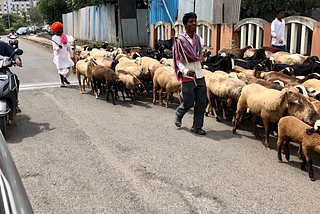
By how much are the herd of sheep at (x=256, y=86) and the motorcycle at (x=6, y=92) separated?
2.78 metres

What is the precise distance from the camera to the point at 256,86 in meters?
6.18

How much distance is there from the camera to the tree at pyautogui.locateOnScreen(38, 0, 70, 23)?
3628 centimetres

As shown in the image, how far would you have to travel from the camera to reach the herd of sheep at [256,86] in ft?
16.7

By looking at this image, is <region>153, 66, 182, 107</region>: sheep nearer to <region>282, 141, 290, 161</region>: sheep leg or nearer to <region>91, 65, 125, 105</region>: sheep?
<region>91, 65, 125, 105</region>: sheep

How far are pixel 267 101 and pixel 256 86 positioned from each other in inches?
25.0

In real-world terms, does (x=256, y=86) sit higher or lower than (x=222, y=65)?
lower

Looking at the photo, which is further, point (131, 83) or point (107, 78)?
point (107, 78)

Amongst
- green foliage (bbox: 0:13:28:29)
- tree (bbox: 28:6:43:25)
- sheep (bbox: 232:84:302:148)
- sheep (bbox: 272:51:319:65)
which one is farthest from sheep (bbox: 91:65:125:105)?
tree (bbox: 28:6:43:25)

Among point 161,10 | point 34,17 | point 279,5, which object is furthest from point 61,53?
point 34,17

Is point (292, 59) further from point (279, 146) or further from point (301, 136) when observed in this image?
point (301, 136)

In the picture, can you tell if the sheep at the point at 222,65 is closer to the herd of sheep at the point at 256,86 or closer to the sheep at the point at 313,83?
the herd of sheep at the point at 256,86

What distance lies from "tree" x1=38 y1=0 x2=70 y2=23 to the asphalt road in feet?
104

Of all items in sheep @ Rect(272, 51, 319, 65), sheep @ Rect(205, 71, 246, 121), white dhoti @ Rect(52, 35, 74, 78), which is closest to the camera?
sheep @ Rect(205, 71, 246, 121)

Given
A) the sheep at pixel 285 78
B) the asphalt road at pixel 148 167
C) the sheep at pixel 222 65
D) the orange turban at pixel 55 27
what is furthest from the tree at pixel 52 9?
the sheep at pixel 285 78
